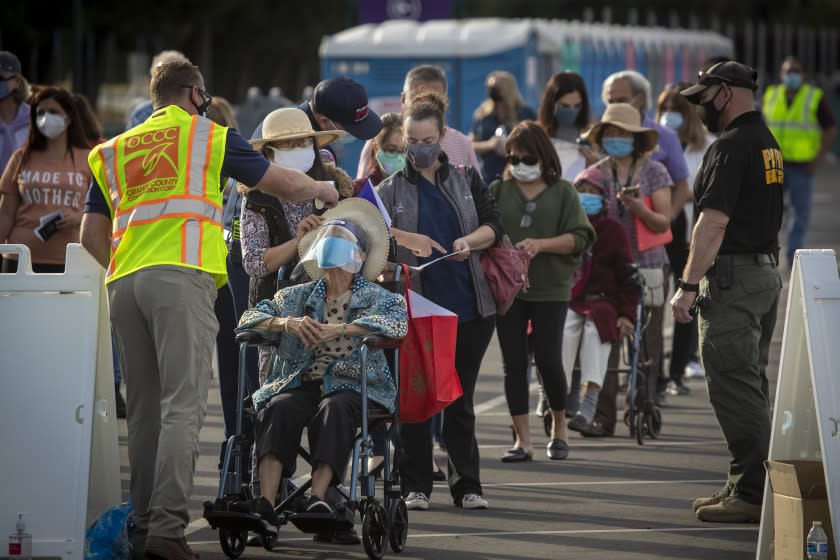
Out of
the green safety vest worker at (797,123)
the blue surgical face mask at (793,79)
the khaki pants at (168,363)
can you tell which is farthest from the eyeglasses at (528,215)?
the blue surgical face mask at (793,79)

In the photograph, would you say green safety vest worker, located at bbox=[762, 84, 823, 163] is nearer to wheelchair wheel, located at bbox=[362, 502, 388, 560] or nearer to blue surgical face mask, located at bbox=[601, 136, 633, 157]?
blue surgical face mask, located at bbox=[601, 136, 633, 157]

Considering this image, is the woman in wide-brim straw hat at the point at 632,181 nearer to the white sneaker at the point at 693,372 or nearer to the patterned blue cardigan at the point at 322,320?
the white sneaker at the point at 693,372

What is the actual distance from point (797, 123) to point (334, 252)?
46.6 feet

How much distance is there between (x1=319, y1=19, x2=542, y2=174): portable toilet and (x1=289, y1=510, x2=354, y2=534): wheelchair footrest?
54.0ft

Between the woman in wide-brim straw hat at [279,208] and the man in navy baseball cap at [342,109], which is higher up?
Answer: the man in navy baseball cap at [342,109]

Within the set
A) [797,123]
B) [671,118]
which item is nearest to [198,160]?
[671,118]

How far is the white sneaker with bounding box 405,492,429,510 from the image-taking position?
30.1ft

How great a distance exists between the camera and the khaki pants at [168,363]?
754 centimetres

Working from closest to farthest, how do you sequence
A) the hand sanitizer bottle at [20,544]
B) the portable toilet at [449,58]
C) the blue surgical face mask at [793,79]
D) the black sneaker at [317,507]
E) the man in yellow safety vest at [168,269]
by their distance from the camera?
the hand sanitizer bottle at [20,544]
the man in yellow safety vest at [168,269]
the black sneaker at [317,507]
the blue surgical face mask at [793,79]
the portable toilet at [449,58]

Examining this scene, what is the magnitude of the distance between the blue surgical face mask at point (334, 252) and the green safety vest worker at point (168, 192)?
655mm

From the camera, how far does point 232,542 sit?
7.98m

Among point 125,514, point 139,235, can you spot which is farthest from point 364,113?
point 125,514

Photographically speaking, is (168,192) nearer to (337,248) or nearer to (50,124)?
(337,248)

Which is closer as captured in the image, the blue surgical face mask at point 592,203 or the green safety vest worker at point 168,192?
the green safety vest worker at point 168,192
